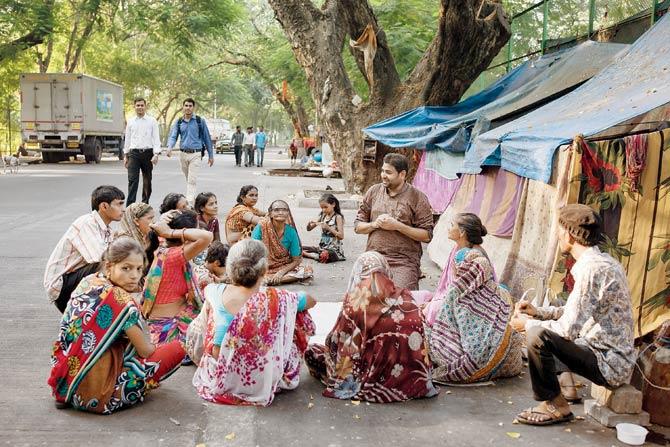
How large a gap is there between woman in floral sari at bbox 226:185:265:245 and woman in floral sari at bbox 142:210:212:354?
8.52 feet

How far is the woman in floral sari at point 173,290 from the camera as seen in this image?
5.13 m

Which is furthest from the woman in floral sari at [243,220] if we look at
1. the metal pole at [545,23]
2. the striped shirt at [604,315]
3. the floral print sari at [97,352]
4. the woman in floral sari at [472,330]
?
the metal pole at [545,23]

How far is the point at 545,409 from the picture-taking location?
13.2ft

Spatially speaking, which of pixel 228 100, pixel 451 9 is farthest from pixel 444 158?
pixel 228 100

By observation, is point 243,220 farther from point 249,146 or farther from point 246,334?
point 249,146

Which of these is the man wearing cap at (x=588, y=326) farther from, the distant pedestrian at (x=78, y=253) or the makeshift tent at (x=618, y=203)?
the distant pedestrian at (x=78, y=253)

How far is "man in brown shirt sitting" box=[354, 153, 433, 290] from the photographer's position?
6012 mm

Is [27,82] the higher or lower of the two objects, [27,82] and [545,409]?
the higher

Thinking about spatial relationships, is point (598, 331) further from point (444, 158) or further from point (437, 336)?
point (444, 158)

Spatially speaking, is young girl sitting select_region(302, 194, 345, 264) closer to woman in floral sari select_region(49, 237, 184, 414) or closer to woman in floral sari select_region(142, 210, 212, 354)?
woman in floral sari select_region(142, 210, 212, 354)

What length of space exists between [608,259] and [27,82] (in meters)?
27.0

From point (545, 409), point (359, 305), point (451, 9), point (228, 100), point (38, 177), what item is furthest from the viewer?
point (228, 100)

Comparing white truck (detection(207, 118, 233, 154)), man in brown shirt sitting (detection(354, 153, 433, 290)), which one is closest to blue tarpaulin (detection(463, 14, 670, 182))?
man in brown shirt sitting (detection(354, 153, 433, 290))

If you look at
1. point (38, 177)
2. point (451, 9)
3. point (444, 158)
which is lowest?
point (38, 177)
